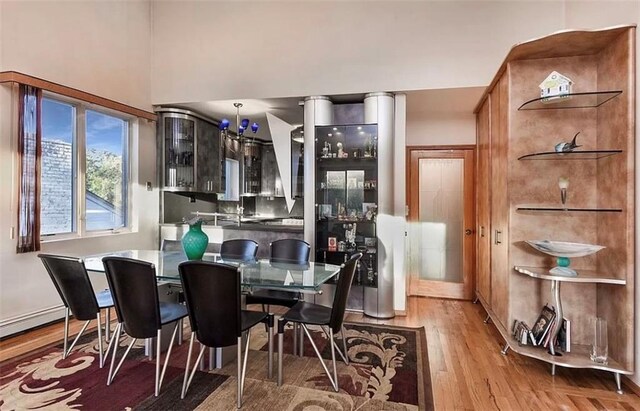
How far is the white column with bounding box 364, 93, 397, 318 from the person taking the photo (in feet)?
13.1

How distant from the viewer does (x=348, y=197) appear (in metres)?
4.28

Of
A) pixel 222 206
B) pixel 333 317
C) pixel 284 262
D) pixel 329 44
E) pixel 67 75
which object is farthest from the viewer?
pixel 222 206

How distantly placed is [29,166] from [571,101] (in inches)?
188

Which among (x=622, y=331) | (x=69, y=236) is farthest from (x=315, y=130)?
(x=622, y=331)

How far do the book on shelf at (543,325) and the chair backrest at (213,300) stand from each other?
2.28 meters

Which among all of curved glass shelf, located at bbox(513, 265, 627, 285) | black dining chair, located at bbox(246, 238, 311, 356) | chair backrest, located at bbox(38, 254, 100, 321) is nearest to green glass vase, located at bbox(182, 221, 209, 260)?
black dining chair, located at bbox(246, 238, 311, 356)

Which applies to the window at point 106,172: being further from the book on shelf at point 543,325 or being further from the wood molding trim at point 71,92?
the book on shelf at point 543,325

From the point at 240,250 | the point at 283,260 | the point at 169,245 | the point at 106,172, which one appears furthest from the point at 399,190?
the point at 106,172

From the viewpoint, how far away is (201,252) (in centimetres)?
297

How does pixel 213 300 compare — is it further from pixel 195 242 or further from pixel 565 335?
pixel 565 335

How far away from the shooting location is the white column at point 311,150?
4219 millimetres

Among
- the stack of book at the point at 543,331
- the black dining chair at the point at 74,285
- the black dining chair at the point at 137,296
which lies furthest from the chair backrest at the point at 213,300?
the stack of book at the point at 543,331

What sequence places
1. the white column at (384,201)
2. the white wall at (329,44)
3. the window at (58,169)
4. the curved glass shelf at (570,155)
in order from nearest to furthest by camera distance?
the curved glass shelf at (570,155), the window at (58,169), the white wall at (329,44), the white column at (384,201)

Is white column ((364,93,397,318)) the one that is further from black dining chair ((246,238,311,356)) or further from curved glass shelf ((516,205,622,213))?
curved glass shelf ((516,205,622,213))
